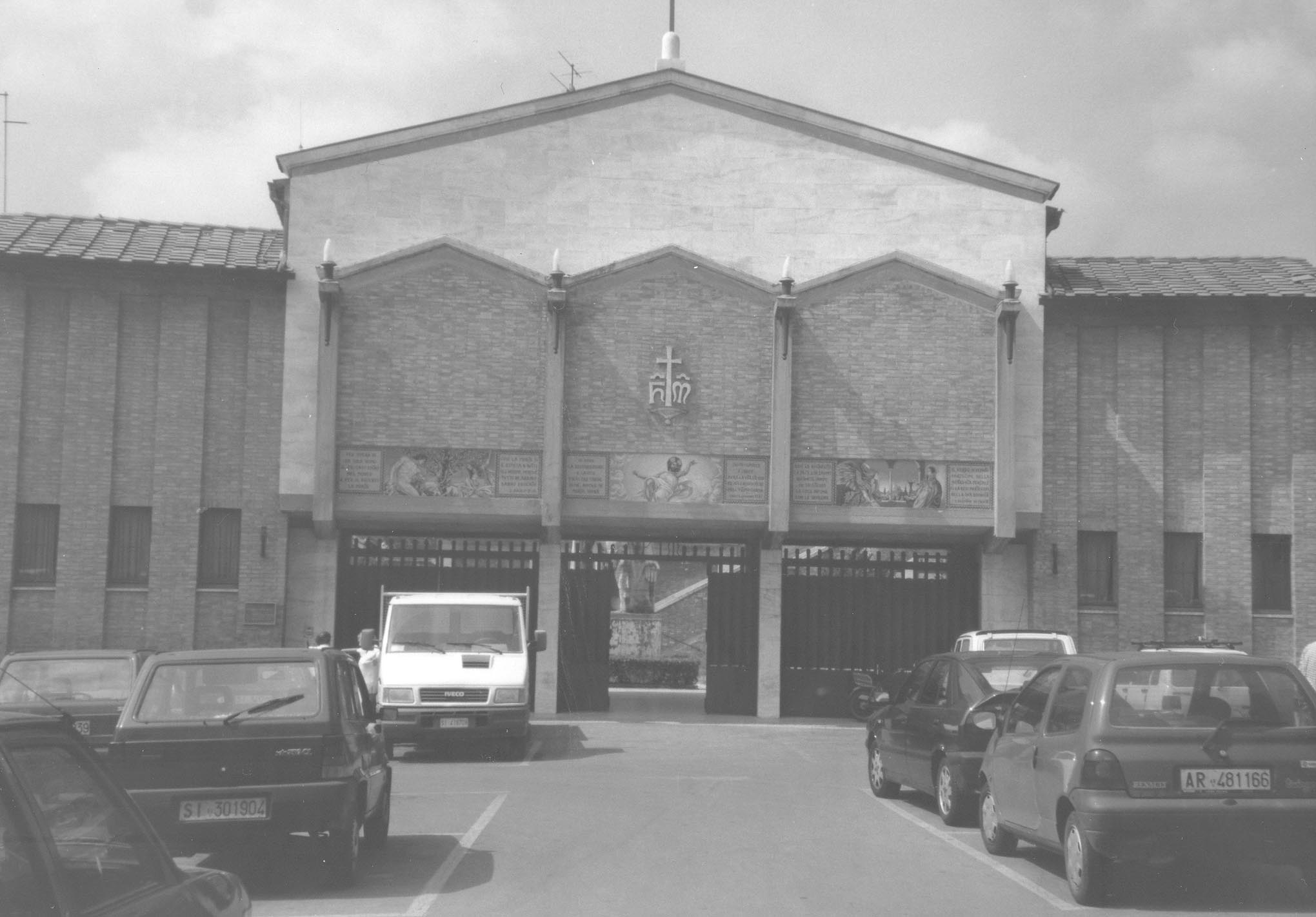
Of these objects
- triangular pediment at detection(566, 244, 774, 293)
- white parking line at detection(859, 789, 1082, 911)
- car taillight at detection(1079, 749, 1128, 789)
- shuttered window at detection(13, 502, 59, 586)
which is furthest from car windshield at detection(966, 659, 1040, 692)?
shuttered window at detection(13, 502, 59, 586)

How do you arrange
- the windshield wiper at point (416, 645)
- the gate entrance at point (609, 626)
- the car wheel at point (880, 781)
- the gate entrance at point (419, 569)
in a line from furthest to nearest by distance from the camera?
the gate entrance at point (609, 626), the gate entrance at point (419, 569), the windshield wiper at point (416, 645), the car wheel at point (880, 781)

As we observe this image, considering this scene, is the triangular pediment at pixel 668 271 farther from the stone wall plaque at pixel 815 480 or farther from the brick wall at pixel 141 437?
the brick wall at pixel 141 437

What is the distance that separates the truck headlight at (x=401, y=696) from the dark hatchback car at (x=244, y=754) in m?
8.56

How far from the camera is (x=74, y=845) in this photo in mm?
3771

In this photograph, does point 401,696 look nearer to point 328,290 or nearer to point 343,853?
point 328,290

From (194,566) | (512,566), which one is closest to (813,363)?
(512,566)

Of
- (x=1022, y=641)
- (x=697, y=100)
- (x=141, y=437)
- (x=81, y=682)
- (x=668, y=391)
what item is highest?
(x=697, y=100)

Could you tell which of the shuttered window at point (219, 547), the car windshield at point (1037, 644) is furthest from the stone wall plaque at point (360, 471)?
the car windshield at point (1037, 644)

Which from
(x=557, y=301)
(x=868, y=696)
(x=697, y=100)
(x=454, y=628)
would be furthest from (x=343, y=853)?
(x=697, y=100)

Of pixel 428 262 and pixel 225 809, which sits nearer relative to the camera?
pixel 225 809

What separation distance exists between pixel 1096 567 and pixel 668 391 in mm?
8244

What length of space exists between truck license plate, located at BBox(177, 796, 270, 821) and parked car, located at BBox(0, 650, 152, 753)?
247 inches

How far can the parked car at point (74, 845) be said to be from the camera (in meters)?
3.50

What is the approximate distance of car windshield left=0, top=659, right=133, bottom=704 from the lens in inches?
604
